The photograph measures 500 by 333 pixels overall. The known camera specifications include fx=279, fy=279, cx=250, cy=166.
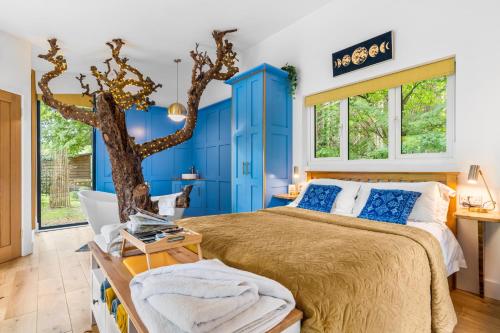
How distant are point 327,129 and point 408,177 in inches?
50.0

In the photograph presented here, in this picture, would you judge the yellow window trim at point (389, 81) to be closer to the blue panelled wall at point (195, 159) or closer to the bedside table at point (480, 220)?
the bedside table at point (480, 220)

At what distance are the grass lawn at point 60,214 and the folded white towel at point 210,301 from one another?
5179 millimetres

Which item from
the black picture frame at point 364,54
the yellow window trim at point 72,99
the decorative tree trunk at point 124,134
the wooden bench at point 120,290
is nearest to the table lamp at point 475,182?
the black picture frame at point 364,54

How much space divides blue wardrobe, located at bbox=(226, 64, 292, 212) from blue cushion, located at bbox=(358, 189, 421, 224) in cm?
154

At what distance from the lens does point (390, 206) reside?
236 cm

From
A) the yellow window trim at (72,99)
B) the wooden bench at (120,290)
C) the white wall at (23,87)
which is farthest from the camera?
the yellow window trim at (72,99)

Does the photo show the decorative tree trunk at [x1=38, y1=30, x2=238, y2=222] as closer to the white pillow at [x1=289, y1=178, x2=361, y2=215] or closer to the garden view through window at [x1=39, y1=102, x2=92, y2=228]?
the garden view through window at [x1=39, y1=102, x2=92, y2=228]

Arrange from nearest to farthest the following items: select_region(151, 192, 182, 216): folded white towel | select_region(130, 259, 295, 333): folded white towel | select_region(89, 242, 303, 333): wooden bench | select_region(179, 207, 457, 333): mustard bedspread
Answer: select_region(130, 259, 295, 333): folded white towel, select_region(89, 242, 303, 333): wooden bench, select_region(179, 207, 457, 333): mustard bedspread, select_region(151, 192, 182, 216): folded white towel

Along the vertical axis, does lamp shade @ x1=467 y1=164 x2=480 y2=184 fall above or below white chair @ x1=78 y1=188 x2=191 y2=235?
above

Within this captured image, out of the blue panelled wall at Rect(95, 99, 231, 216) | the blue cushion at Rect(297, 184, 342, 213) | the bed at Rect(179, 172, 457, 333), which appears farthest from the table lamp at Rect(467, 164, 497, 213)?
the blue panelled wall at Rect(95, 99, 231, 216)

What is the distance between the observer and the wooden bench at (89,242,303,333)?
1.04 metres

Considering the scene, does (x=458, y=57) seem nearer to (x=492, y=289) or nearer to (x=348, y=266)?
(x=492, y=289)

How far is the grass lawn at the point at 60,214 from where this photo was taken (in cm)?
522

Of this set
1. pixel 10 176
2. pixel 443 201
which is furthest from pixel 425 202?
pixel 10 176
